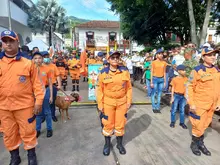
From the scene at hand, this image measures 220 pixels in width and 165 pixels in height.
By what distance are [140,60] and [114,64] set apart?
32.6 ft

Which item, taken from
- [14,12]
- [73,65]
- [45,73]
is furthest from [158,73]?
[14,12]

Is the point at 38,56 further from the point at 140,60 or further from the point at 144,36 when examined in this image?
the point at 144,36

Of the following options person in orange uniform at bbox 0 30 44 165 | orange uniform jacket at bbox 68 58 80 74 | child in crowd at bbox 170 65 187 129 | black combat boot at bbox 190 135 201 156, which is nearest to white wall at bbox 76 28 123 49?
orange uniform jacket at bbox 68 58 80 74

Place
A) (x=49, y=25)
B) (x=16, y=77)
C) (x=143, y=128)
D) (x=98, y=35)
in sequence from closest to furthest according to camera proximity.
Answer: (x=16, y=77)
(x=143, y=128)
(x=49, y=25)
(x=98, y=35)

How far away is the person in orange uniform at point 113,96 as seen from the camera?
3.42 meters

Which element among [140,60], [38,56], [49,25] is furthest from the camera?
[49,25]

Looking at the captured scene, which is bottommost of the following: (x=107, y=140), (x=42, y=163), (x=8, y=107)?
(x=42, y=163)

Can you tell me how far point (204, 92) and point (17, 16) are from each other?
1963 cm

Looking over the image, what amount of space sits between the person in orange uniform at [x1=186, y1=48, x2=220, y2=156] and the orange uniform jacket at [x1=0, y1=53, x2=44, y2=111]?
2671mm

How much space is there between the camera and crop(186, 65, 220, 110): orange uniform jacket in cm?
336

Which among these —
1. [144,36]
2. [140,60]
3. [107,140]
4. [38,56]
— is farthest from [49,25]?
[107,140]

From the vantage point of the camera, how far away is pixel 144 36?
2267 centimetres

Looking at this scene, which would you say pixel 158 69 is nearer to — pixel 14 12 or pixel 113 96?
pixel 113 96

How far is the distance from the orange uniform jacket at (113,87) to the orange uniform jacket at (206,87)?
1209 millimetres
